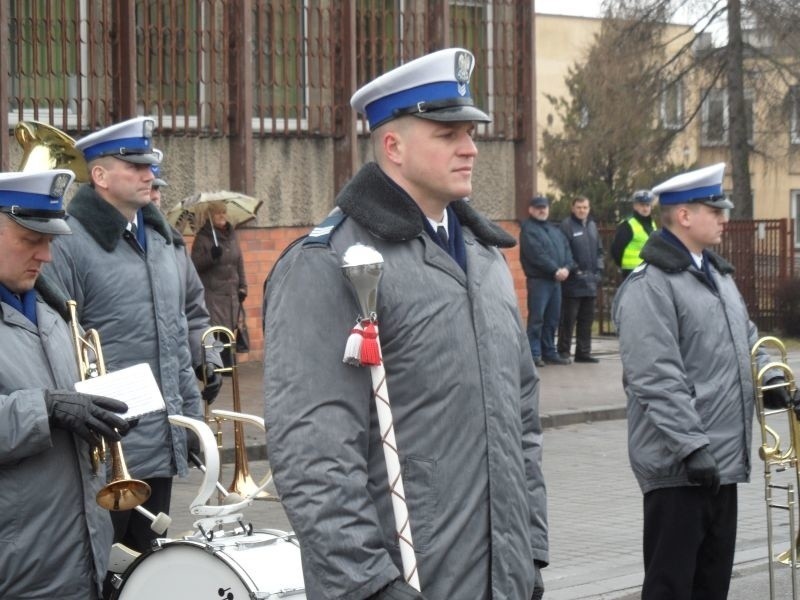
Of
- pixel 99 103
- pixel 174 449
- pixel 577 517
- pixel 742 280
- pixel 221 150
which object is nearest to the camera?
pixel 174 449

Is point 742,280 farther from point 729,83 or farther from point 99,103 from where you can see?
point 99,103

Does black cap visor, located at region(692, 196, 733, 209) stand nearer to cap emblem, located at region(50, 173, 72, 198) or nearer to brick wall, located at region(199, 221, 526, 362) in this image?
cap emblem, located at region(50, 173, 72, 198)

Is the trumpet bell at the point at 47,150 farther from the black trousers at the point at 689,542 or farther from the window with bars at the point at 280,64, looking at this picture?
the window with bars at the point at 280,64

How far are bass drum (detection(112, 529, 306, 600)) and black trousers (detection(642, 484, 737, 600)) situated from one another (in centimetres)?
178

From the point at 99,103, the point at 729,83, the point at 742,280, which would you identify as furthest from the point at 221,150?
the point at 729,83

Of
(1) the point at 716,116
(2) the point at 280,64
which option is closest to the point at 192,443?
(2) the point at 280,64

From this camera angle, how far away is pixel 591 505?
10.8m

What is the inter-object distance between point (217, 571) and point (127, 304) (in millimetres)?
1893

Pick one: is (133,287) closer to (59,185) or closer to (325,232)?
(59,185)

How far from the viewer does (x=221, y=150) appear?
17.4 metres

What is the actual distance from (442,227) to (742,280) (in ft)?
70.7

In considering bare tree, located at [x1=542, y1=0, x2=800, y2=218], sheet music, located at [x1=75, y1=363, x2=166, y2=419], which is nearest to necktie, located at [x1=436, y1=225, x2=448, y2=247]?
sheet music, located at [x1=75, y1=363, x2=166, y2=419]

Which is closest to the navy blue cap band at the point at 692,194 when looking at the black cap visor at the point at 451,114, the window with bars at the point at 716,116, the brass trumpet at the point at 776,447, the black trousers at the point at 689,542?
the brass trumpet at the point at 776,447

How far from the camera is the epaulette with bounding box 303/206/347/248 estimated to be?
379 cm
